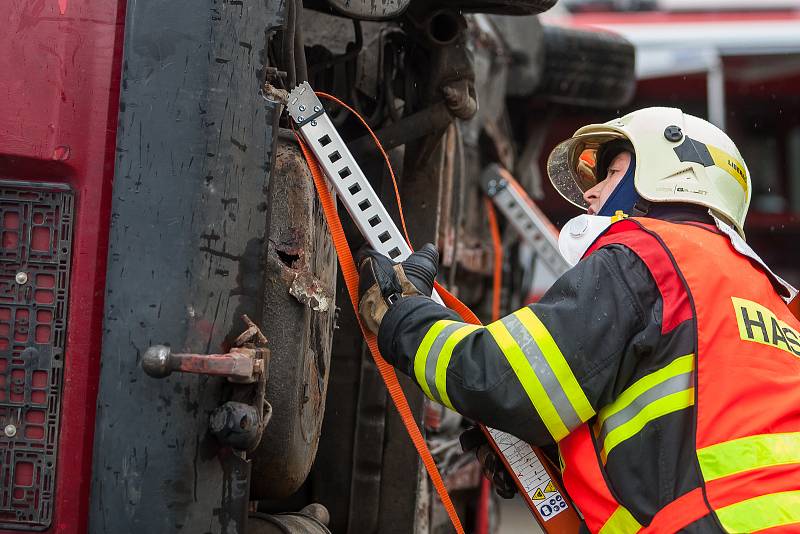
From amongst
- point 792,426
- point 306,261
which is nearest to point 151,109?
point 306,261

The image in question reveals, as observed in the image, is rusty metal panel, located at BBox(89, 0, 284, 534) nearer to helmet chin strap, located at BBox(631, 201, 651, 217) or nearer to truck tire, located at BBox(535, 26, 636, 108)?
helmet chin strap, located at BBox(631, 201, 651, 217)

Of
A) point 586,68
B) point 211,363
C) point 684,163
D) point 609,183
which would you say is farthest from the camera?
point 586,68

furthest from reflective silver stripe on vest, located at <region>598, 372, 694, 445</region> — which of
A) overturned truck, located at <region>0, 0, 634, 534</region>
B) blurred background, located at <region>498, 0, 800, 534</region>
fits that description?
blurred background, located at <region>498, 0, 800, 534</region>

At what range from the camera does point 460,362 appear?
75.5 inches

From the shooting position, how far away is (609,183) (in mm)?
2314

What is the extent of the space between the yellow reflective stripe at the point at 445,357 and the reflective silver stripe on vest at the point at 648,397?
31cm

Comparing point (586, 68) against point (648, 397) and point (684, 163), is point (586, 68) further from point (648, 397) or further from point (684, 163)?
point (648, 397)

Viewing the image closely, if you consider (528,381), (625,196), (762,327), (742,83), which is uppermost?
(742,83)

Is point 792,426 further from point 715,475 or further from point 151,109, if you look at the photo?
point 151,109

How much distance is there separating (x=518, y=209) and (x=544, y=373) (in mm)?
3000

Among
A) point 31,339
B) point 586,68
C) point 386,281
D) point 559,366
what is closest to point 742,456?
point 559,366

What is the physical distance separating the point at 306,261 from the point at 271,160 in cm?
29

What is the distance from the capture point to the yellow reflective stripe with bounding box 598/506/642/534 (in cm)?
189

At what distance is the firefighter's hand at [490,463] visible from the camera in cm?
236
